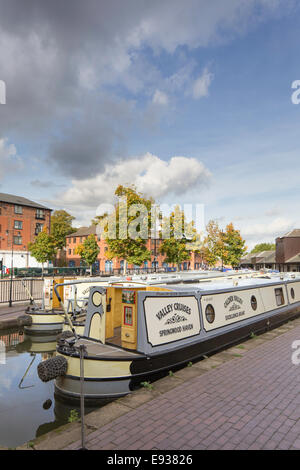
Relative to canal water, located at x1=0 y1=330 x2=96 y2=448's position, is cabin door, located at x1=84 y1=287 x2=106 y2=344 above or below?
above

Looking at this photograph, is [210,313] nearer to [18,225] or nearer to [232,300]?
[232,300]

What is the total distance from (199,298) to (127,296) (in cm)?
219

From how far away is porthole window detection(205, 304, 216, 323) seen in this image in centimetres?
832

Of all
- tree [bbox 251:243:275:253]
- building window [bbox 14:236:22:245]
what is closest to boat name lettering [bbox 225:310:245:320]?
building window [bbox 14:236:22:245]

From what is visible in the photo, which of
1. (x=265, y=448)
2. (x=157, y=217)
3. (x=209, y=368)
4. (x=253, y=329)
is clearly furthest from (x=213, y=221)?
(x=265, y=448)

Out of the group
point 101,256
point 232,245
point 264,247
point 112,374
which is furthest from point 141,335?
point 264,247

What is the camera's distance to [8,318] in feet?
41.8

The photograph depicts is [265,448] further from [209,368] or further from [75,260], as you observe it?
[75,260]

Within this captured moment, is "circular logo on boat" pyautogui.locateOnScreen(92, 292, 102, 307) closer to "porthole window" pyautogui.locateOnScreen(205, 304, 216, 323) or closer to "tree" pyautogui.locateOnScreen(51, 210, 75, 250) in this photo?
"porthole window" pyautogui.locateOnScreen(205, 304, 216, 323)

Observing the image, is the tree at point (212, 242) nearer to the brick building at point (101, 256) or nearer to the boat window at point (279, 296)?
the brick building at point (101, 256)

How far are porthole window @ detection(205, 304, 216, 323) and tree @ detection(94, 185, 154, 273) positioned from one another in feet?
71.5

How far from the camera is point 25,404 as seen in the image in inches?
259

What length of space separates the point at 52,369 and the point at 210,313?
441 cm

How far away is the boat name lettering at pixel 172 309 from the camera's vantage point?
689 cm
